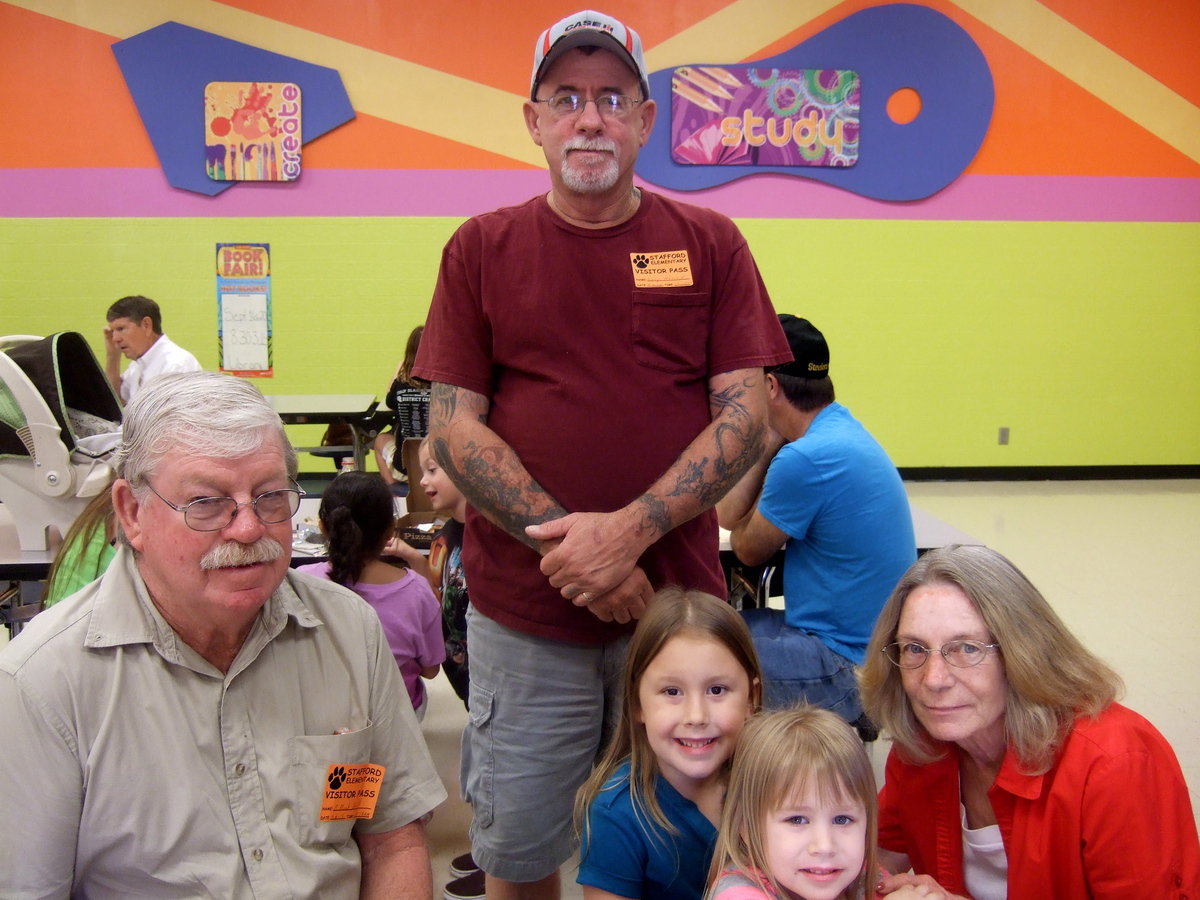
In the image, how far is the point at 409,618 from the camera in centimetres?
281

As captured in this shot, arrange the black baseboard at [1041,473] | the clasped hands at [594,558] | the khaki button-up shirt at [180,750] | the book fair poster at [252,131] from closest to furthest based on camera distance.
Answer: the khaki button-up shirt at [180,750]
the clasped hands at [594,558]
the book fair poster at [252,131]
the black baseboard at [1041,473]

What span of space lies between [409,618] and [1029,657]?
5.77ft

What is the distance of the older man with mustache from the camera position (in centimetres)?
124

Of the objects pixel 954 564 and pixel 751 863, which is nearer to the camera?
pixel 751 863

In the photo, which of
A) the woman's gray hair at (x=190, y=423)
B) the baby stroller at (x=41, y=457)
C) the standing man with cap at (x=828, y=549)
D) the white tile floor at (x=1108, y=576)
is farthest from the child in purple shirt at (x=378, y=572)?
the woman's gray hair at (x=190, y=423)

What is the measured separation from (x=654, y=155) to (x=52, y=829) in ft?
22.4

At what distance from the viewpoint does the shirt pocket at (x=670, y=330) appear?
1815mm

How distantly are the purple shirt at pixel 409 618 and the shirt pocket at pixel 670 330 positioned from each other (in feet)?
4.23

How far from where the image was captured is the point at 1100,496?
24.2 feet

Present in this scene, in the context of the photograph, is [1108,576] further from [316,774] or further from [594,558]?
[316,774]

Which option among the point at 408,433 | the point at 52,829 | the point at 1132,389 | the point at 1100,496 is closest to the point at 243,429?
the point at 52,829

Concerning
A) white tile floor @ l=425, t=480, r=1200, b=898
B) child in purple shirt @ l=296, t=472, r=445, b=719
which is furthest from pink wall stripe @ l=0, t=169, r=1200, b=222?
child in purple shirt @ l=296, t=472, r=445, b=719

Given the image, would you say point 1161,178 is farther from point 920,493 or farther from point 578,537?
point 578,537

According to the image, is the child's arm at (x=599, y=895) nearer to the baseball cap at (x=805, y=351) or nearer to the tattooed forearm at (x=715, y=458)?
the tattooed forearm at (x=715, y=458)
